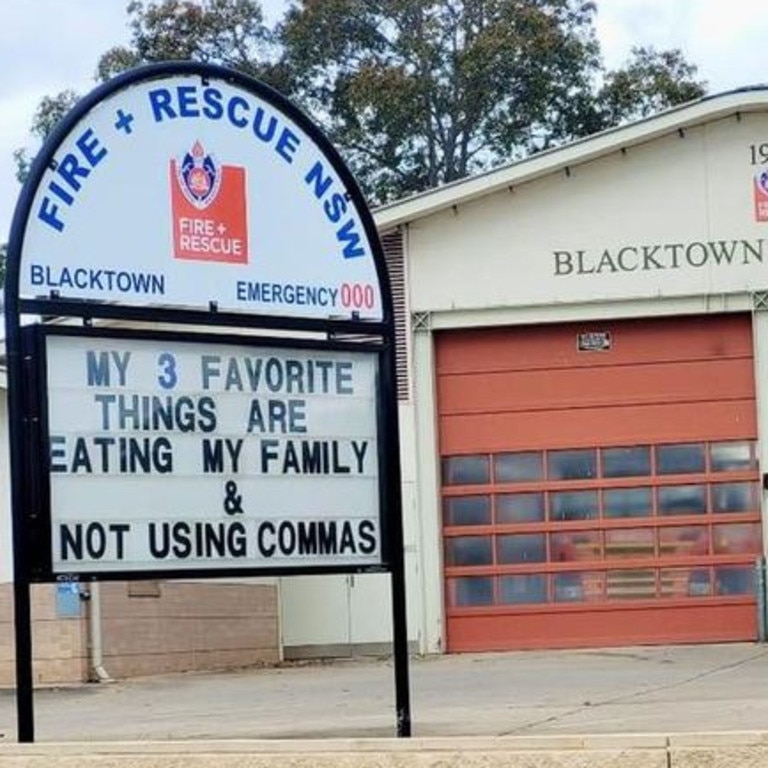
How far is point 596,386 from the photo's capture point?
767 inches

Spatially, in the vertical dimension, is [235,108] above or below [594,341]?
above

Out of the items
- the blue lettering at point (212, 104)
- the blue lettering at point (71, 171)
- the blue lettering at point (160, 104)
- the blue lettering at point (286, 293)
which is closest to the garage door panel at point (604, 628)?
the blue lettering at point (286, 293)

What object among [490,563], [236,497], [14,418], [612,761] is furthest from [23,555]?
[490,563]

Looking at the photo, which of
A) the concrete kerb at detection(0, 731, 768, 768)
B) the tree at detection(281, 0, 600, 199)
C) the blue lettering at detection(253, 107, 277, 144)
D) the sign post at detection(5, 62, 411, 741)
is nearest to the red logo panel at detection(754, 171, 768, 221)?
the sign post at detection(5, 62, 411, 741)

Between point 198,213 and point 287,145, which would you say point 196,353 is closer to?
point 198,213

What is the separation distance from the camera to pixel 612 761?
759cm

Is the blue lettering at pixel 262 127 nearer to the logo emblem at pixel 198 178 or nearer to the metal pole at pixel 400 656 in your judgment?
the logo emblem at pixel 198 178

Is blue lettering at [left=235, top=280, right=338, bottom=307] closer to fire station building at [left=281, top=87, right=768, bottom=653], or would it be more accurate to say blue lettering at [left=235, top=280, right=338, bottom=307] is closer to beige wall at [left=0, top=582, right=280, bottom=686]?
beige wall at [left=0, top=582, right=280, bottom=686]

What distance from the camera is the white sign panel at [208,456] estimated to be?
30.8 ft

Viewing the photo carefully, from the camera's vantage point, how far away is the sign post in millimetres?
9297

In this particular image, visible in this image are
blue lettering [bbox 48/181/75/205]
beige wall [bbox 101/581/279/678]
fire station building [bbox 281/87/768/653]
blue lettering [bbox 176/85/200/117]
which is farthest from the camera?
fire station building [bbox 281/87/768/653]

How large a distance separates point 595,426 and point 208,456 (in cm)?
1011

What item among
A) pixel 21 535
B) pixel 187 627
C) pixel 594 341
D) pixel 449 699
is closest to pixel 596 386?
pixel 594 341

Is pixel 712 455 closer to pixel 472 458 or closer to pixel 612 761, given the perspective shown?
pixel 472 458
